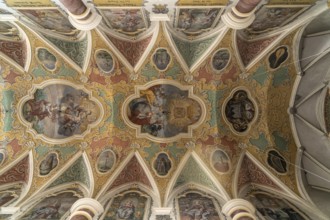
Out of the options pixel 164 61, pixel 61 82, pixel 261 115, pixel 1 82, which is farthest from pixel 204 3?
pixel 1 82

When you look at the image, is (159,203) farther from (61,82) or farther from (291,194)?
(61,82)

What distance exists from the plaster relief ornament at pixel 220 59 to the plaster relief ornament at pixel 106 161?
5448 mm

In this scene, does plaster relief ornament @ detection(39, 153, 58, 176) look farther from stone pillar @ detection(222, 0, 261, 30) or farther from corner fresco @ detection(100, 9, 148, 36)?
stone pillar @ detection(222, 0, 261, 30)

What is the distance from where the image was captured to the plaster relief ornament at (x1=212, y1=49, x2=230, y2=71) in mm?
11464

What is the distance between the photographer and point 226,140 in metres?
12.1

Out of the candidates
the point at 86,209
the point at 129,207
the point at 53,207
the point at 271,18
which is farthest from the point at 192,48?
the point at 53,207

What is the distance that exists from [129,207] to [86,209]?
5.09ft

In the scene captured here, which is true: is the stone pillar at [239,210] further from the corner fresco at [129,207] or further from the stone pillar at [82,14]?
the stone pillar at [82,14]

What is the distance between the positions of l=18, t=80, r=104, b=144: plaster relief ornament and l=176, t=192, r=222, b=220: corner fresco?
4684 mm

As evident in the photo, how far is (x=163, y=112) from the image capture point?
40.5 feet

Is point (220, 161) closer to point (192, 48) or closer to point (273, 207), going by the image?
point (273, 207)

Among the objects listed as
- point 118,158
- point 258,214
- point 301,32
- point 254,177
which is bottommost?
point 258,214

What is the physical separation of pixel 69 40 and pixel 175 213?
7482 mm

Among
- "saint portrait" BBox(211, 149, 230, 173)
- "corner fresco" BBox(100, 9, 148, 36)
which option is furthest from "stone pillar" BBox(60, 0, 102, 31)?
"saint portrait" BBox(211, 149, 230, 173)
